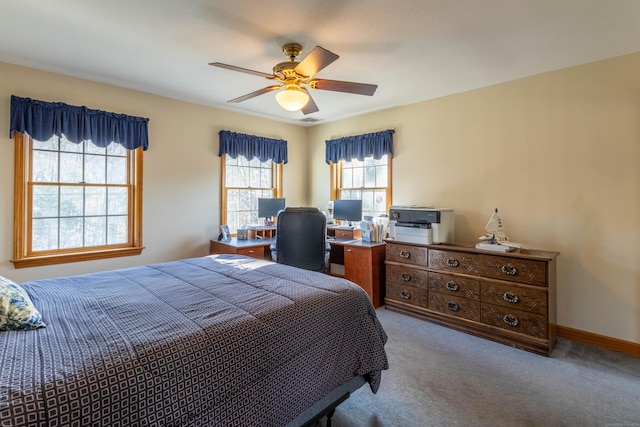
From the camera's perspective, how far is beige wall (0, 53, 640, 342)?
2693 millimetres

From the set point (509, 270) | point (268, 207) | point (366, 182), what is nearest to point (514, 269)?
point (509, 270)

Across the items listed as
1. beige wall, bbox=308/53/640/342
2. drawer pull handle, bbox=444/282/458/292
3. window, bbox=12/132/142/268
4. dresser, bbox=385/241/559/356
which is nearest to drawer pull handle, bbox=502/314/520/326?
dresser, bbox=385/241/559/356

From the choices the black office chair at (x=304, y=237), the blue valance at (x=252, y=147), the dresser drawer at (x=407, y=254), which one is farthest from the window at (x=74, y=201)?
the dresser drawer at (x=407, y=254)

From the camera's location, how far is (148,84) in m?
3.45

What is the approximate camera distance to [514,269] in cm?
276

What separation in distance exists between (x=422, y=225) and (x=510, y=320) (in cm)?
116

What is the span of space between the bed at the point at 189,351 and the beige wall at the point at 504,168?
1871 millimetres

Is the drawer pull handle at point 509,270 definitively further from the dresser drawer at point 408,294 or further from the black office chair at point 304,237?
the black office chair at point 304,237

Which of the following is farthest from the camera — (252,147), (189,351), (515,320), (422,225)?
(252,147)

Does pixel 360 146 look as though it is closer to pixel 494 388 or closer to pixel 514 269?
pixel 514 269

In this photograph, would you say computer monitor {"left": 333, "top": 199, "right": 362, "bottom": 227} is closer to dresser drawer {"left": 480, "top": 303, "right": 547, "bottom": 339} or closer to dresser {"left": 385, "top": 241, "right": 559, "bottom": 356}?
dresser {"left": 385, "top": 241, "right": 559, "bottom": 356}

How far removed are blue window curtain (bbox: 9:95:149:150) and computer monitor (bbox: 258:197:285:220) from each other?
1.58m

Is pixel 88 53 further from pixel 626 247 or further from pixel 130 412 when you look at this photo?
pixel 626 247

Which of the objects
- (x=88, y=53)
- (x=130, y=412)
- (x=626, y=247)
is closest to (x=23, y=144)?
(x=88, y=53)
